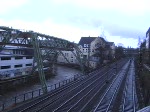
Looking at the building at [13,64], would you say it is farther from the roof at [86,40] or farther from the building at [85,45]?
the roof at [86,40]

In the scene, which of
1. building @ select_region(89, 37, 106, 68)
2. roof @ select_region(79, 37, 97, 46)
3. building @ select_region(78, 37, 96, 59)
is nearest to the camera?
building @ select_region(89, 37, 106, 68)

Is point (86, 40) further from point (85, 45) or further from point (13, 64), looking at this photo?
point (13, 64)

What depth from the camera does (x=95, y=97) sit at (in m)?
28.0

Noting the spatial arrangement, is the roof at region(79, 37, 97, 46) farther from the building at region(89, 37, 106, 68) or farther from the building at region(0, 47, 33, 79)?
the building at region(0, 47, 33, 79)

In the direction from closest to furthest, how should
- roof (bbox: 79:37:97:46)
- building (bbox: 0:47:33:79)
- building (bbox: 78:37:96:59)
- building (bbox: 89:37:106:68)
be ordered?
building (bbox: 0:47:33:79) → building (bbox: 89:37:106:68) → building (bbox: 78:37:96:59) → roof (bbox: 79:37:97:46)

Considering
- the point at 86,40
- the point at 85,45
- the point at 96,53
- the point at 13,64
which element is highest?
the point at 86,40

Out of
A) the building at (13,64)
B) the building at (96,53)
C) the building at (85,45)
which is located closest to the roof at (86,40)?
the building at (85,45)

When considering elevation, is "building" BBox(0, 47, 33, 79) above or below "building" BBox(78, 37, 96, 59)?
below

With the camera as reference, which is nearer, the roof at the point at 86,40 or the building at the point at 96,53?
the building at the point at 96,53

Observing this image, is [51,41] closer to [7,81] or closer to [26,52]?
[7,81]

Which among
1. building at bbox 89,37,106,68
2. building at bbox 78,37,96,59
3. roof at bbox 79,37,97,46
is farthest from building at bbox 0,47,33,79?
roof at bbox 79,37,97,46

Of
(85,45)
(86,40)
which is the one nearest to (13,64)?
(85,45)

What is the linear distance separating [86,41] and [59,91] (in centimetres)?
7321

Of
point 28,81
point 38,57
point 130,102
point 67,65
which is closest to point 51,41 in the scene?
point 28,81
